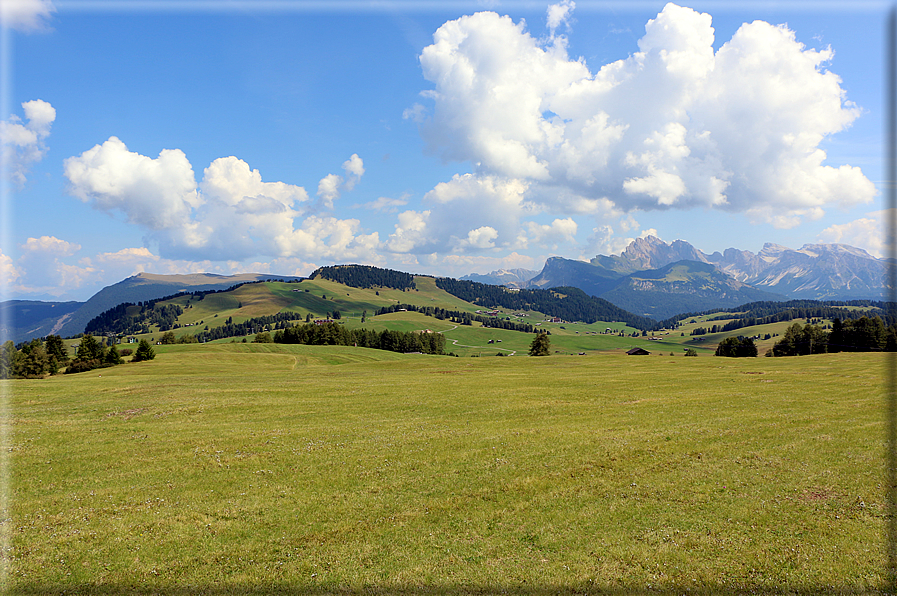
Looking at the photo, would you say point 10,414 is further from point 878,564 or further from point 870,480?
point 870,480

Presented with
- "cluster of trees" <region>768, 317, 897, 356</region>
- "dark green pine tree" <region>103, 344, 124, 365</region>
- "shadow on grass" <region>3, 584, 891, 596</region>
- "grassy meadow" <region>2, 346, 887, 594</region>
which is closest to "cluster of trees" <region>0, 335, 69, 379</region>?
"dark green pine tree" <region>103, 344, 124, 365</region>

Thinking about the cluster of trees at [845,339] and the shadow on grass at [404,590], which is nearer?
the shadow on grass at [404,590]

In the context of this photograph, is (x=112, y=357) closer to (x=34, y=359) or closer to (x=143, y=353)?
(x=143, y=353)

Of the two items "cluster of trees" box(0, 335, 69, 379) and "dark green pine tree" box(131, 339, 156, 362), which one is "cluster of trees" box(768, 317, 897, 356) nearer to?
"dark green pine tree" box(131, 339, 156, 362)

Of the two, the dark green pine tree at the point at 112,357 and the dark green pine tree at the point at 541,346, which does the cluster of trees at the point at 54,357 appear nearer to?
the dark green pine tree at the point at 112,357

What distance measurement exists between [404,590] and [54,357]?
124 meters

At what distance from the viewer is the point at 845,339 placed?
131125 millimetres

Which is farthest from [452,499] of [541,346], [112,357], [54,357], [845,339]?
[845,339]

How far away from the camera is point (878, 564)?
1539 centimetres

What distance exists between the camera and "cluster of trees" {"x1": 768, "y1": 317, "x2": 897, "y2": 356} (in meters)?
123

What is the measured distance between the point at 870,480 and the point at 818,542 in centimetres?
845

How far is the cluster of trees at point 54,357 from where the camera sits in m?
94.0

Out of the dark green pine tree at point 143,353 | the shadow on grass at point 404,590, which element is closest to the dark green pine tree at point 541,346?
the dark green pine tree at point 143,353

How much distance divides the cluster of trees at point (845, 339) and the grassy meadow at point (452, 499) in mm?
110581
